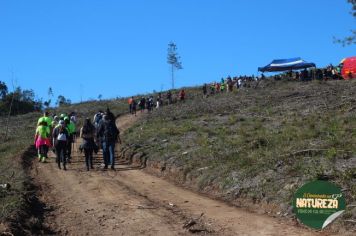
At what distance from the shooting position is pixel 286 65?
157ft

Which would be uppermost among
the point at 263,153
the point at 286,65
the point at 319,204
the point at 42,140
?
the point at 286,65

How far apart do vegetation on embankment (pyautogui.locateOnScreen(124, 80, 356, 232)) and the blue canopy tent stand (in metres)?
23.6

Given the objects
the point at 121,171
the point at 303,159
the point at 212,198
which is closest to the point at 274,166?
the point at 303,159

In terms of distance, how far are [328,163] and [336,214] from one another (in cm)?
551

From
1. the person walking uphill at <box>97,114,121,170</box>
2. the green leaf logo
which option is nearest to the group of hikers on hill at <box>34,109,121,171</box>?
the person walking uphill at <box>97,114,121,170</box>

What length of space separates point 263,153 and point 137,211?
4481 mm

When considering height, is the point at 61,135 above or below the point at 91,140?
above

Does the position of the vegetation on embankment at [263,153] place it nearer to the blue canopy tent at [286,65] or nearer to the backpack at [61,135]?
the backpack at [61,135]

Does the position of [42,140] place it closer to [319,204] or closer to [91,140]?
[91,140]

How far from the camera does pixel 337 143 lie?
492 inches

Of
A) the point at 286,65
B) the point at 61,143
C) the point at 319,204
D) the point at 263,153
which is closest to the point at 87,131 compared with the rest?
the point at 61,143

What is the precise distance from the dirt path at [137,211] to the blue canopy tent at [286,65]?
3498cm

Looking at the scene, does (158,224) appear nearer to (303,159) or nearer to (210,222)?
(210,222)

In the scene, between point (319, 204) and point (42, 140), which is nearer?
point (319, 204)
